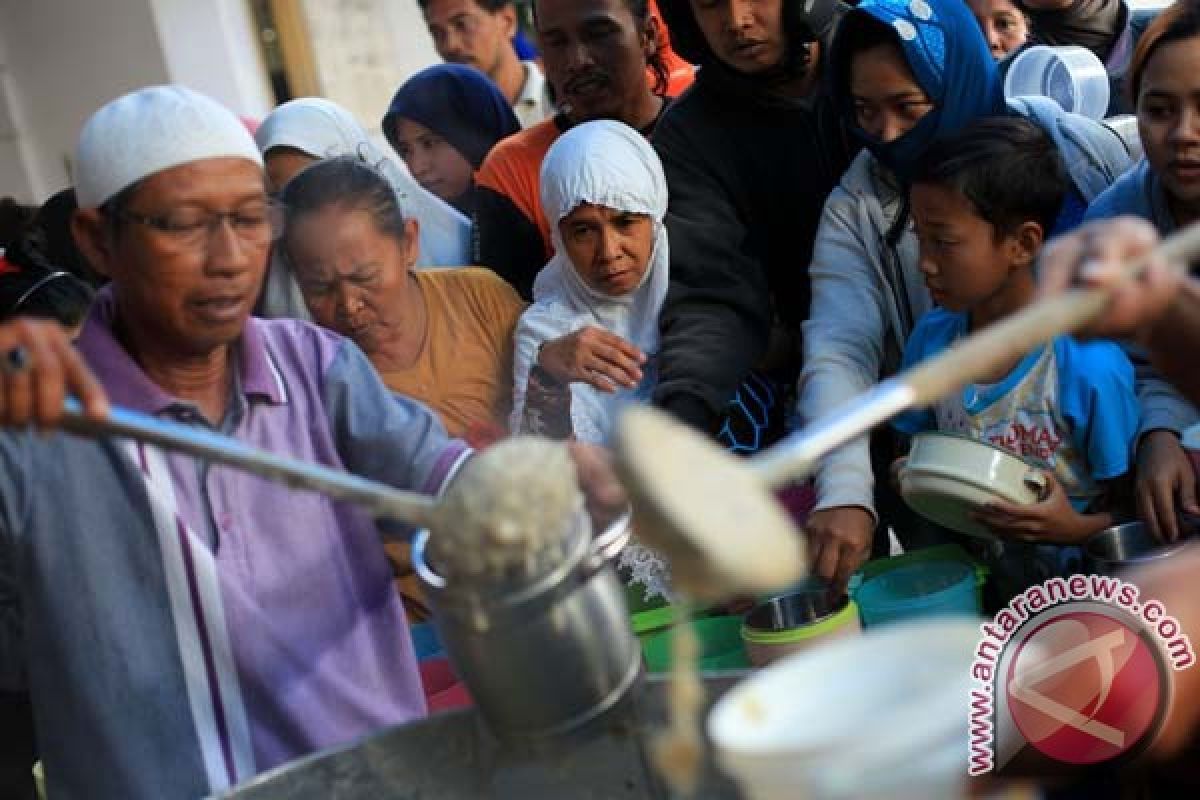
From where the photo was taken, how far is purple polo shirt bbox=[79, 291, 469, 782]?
1.56m

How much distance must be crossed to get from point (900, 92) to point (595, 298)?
70 centimetres

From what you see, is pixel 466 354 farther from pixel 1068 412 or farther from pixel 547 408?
pixel 1068 412

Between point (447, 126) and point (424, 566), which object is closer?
point (424, 566)

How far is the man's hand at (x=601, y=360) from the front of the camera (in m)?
2.37

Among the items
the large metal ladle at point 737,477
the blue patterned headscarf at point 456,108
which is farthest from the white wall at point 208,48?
the large metal ladle at point 737,477

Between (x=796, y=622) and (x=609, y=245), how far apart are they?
2.63ft

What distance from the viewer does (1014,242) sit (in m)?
2.27

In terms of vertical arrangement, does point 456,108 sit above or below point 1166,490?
above

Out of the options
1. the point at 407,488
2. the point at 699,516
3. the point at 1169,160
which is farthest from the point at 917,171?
the point at 699,516

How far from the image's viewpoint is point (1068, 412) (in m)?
2.13

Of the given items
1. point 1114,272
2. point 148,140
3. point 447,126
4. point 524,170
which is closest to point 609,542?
point 1114,272

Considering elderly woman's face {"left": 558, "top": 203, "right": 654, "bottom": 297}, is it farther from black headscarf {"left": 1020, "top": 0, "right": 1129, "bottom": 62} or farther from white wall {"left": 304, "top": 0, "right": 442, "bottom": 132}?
white wall {"left": 304, "top": 0, "right": 442, "bottom": 132}

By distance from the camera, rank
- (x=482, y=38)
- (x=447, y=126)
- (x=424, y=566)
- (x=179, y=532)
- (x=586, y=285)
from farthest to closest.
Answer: (x=482, y=38) → (x=447, y=126) → (x=586, y=285) → (x=179, y=532) → (x=424, y=566)

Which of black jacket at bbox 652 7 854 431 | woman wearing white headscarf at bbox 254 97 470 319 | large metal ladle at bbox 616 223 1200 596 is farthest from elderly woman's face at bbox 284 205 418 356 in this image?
large metal ladle at bbox 616 223 1200 596
